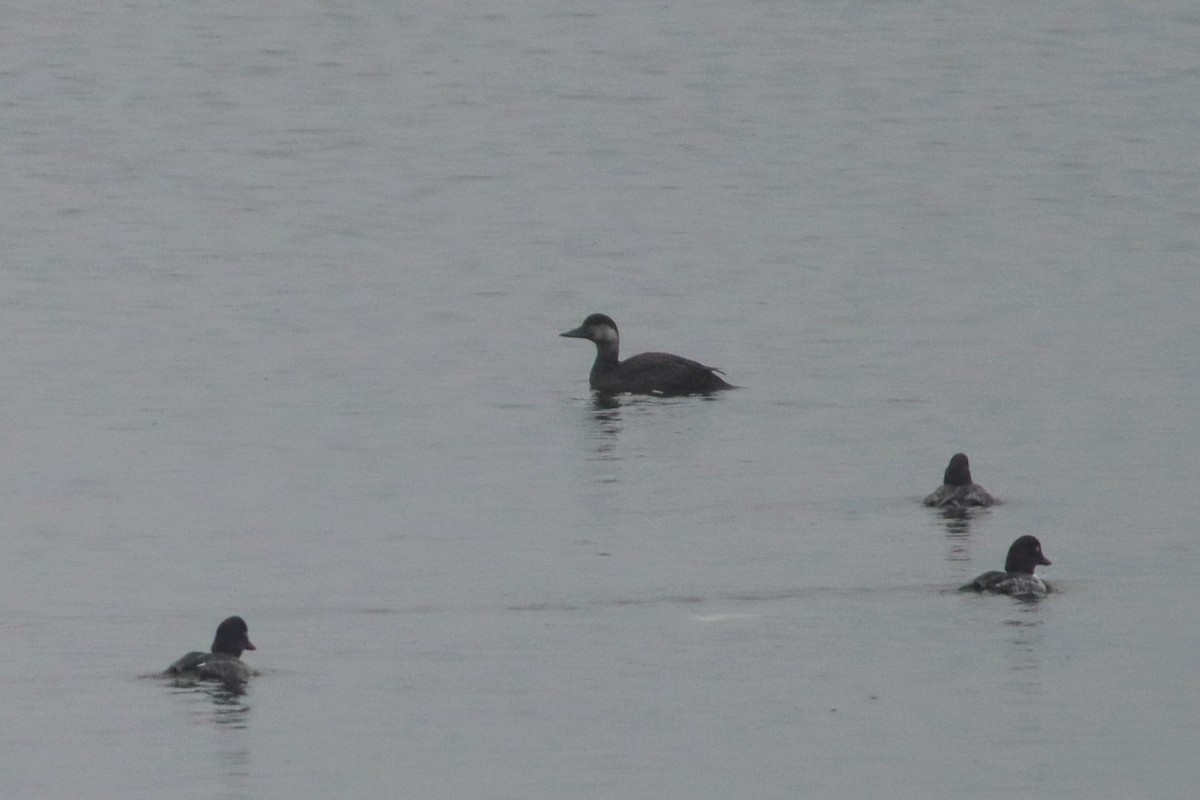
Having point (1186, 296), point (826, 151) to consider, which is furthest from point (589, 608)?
point (826, 151)

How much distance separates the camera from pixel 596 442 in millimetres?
22547

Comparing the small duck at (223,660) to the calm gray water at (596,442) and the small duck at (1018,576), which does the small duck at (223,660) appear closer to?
the calm gray water at (596,442)

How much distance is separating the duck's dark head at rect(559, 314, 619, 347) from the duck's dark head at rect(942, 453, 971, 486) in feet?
22.1

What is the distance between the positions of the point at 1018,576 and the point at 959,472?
9.33 feet

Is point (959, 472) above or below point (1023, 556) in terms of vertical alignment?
above

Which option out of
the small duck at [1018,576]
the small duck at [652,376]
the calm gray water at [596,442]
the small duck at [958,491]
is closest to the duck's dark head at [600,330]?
the small duck at [652,376]

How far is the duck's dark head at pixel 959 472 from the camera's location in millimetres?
19125

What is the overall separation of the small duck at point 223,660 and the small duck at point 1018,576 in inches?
166

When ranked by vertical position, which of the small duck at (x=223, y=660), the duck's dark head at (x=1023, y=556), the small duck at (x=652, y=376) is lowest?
the small duck at (x=223, y=660)

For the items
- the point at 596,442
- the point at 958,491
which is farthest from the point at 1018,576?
the point at 596,442

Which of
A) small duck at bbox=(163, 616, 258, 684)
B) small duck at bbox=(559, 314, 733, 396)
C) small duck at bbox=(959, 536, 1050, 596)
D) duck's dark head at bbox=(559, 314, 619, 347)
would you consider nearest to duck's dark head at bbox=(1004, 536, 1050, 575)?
small duck at bbox=(959, 536, 1050, 596)

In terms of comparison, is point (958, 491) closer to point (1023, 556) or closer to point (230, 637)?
point (1023, 556)

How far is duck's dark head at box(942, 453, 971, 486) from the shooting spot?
19.1 meters

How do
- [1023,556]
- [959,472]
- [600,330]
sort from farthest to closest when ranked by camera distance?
[600,330]
[959,472]
[1023,556]
